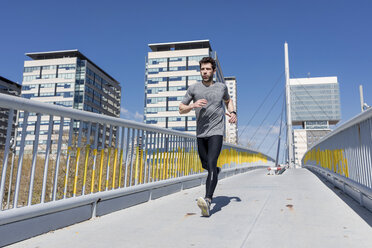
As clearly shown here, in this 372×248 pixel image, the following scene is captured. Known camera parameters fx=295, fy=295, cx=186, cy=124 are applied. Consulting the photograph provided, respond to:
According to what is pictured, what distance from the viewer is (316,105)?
528ft

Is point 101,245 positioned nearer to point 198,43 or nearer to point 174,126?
point 174,126

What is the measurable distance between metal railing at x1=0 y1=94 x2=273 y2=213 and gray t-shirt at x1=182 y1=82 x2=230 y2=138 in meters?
1.04

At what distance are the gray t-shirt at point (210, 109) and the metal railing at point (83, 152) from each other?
→ 1037 millimetres

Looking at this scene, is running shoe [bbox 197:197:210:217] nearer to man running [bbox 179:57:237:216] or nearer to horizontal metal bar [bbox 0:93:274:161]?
man running [bbox 179:57:237:216]

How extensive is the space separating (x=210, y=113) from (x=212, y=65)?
0.61 metres

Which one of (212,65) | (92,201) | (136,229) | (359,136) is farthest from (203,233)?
(359,136)

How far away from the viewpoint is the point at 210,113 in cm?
342

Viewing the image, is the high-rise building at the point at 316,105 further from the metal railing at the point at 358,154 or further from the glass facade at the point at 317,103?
the metal railing at the point at 358,154

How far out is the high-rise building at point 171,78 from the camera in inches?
3665

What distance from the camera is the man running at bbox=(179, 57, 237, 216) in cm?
336

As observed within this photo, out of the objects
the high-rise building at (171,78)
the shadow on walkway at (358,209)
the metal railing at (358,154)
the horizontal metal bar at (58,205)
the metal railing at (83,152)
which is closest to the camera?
the horizontal metal bar at (58,205)

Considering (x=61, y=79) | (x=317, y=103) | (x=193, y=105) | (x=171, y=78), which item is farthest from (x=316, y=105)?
(x=193, y=105)

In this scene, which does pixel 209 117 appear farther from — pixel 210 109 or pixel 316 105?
pixel 316 105

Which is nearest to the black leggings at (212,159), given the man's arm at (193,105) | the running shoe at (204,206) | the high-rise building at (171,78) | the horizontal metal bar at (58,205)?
the running shoe at (204,206)
